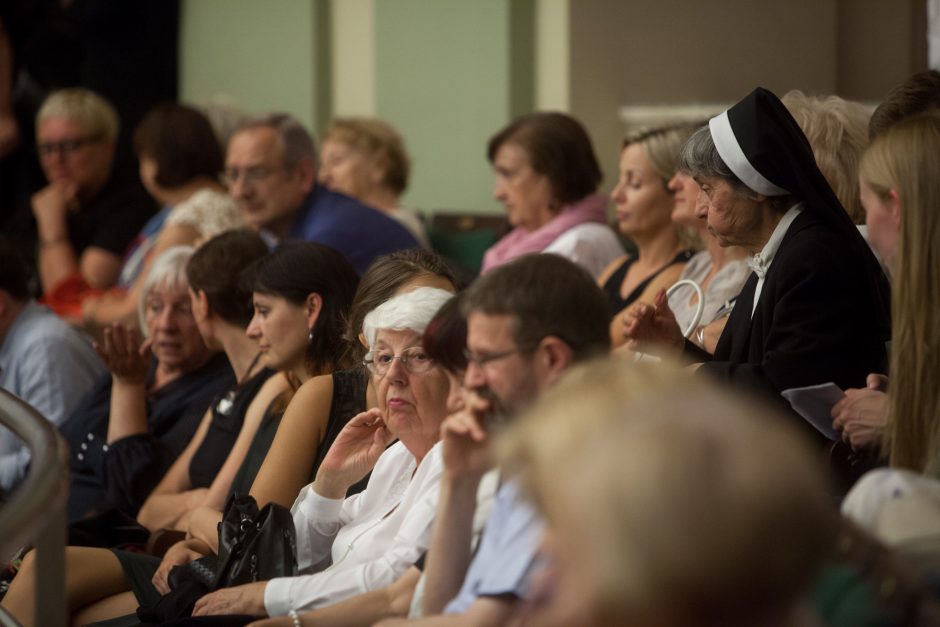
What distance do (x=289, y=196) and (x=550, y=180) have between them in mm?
1075

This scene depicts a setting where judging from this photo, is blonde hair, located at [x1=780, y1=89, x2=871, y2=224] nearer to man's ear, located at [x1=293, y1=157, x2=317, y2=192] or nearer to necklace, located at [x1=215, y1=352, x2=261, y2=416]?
necklace, located at [x1=215, y1=352, x2=261, y2=416]

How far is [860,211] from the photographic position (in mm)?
3582

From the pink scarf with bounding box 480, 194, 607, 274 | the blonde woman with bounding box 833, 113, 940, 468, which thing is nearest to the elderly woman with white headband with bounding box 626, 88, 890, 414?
the blonde woman with bounding box 833, 113, 940, 468

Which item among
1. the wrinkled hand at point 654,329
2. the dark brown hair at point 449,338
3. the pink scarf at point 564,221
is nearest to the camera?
the dark brown hair at point 449,338

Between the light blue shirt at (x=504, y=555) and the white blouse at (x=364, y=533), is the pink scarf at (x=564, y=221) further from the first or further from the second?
the light blue shirt at (x=504, y=555)

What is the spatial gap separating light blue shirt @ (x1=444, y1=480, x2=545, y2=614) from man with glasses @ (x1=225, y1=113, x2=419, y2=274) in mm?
3299

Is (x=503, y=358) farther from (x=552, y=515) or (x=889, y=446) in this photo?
(x=889, y=446)

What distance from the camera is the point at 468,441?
2.26 m

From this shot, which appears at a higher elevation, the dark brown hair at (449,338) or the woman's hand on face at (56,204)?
the dark brown hair at (449,338)

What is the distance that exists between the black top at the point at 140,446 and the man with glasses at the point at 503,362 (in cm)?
224

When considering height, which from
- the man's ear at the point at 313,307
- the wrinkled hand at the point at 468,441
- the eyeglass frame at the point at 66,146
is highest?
the eyeglass frame at the point at 66,146

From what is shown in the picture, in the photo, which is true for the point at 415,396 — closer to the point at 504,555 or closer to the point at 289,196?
the point at 504,555

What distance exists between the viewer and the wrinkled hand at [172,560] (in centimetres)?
346

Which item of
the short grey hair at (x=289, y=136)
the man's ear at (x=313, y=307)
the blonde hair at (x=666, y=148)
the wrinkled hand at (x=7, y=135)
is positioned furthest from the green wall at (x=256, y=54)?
the man's ear at (x=313, y=307)
